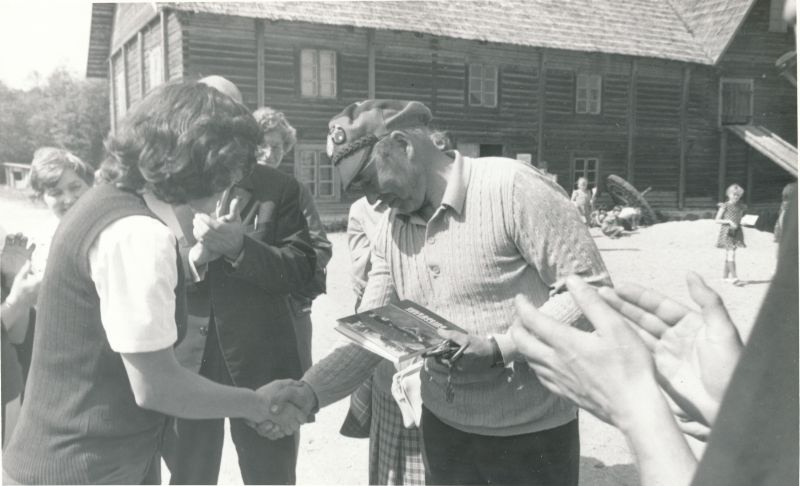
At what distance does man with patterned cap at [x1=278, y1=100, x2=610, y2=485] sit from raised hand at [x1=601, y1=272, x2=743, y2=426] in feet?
1.89

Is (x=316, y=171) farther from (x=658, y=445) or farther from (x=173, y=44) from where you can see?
(x=658, y=445)

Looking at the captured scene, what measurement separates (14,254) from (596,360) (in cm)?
215

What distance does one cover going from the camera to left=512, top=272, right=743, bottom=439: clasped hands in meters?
0.80

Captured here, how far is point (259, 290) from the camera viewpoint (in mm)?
2432

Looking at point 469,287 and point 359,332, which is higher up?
point 469,287

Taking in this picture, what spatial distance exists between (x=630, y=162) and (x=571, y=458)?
8.05 meters

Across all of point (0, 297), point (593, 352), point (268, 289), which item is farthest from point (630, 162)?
point (593, 352)

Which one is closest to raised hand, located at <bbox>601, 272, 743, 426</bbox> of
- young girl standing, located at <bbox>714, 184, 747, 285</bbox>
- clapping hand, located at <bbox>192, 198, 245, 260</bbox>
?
clapping hand, located at <bbox>192, 198, 245, 260</bbox>

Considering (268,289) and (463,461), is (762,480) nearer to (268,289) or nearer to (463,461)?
(463,461)

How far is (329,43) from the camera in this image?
11.3 m

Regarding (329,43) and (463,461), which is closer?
(463,461)

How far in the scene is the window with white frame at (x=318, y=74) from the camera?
11336mm

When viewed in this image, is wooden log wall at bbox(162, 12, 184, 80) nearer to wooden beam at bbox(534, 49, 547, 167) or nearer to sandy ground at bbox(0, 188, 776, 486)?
sandy ground at bbox(0, 188, 776, 486)

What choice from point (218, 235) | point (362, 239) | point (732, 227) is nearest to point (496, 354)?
point (218, 235)
